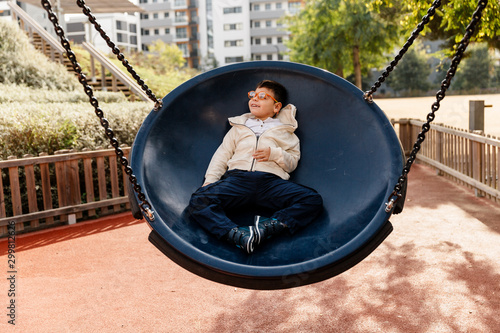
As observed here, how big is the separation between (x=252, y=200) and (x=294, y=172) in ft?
1.04

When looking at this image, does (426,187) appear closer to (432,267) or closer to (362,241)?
(432,267)

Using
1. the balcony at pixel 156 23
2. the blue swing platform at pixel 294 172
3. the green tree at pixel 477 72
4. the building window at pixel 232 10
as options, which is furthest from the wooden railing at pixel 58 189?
the balcony at pixel 156 23

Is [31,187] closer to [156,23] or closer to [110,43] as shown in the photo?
[110,43]

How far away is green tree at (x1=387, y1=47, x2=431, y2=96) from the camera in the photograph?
4619 centimetres

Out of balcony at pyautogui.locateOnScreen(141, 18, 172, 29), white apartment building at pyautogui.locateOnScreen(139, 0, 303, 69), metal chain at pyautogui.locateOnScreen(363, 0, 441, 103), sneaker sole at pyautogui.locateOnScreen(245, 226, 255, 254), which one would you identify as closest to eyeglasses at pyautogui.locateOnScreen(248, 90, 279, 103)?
metal chain at pyautogui.locateOnScreen(363, 0, 441, 103)

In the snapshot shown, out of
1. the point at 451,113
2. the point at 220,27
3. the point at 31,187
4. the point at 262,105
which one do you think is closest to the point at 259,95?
the point at 262,105

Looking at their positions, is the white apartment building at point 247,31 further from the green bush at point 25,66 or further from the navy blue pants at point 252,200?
the navy blue pants at point 252,200

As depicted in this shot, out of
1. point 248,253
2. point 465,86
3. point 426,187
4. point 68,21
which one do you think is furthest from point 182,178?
point 68,21

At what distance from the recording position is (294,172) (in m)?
2.69

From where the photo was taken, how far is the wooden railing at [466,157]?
18.4 ft

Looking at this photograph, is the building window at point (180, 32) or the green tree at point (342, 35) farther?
the building window at point (180, 32)

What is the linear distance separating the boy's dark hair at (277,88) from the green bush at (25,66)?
9727 millimetres

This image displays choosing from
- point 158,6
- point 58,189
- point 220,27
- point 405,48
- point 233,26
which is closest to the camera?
point 405,48

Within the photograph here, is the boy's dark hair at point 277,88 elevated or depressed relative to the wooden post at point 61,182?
elevated
